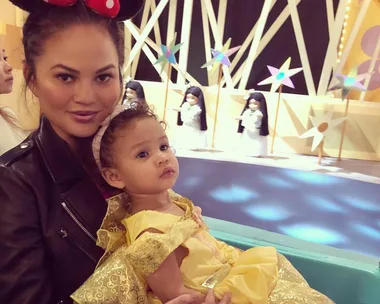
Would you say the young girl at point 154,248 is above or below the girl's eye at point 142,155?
below

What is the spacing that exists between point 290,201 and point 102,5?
1783 mm

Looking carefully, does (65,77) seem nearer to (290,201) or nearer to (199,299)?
(199,299)

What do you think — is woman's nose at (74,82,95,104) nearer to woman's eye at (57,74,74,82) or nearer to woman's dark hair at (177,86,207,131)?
woman's eye at (57,74,74,82)

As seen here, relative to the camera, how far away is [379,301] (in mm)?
1172

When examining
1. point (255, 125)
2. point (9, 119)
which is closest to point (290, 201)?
point (255, 125)

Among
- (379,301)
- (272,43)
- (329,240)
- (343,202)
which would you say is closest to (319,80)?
(272,43)

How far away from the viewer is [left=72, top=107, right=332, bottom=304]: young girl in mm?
770

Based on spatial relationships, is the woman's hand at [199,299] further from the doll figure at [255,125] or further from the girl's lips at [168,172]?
the doll figure at [255,125]

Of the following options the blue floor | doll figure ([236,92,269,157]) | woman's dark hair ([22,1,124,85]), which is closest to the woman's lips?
woman's dark hair ([22,1,124,85])

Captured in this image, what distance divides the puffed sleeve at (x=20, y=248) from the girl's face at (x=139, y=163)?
178mm

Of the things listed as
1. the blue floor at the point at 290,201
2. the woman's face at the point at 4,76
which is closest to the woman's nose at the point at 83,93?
the woman's face at the point at 4,76

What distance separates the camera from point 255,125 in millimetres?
3295

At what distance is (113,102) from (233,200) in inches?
63.8

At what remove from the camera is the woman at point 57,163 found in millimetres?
731
